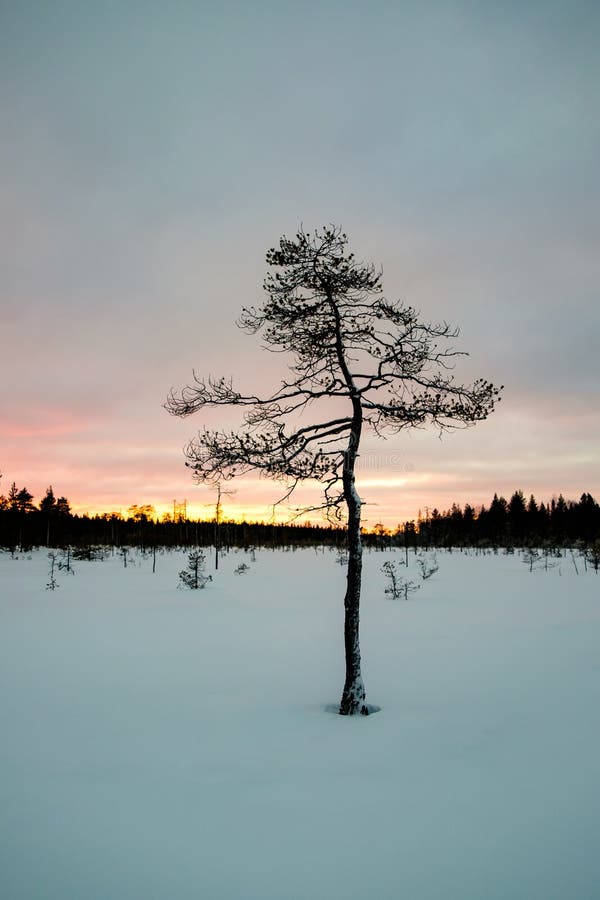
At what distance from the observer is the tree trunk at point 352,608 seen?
8.68m

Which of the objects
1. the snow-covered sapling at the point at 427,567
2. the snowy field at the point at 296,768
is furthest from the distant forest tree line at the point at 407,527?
the snowy field at the point at 296,768

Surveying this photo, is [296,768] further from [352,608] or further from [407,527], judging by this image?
[407,527]

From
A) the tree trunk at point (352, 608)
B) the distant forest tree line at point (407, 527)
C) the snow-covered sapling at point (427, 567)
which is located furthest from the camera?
the distant forest tree line at point (407, 527)

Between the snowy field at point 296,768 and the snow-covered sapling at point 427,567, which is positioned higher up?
the snowy field at point 296,768

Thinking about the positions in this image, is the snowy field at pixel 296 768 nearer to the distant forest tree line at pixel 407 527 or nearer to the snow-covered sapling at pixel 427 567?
the snow-covered sapling at pixel 427 567

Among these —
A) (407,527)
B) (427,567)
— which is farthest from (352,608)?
(407,527)

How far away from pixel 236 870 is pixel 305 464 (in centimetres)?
553

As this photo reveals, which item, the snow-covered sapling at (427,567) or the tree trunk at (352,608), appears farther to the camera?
the snow-covered sapling at (427,567)

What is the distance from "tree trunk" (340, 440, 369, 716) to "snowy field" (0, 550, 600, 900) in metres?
0.41

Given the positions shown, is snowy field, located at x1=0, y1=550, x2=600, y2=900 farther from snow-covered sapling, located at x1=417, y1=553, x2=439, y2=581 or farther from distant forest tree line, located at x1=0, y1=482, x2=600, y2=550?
distant forest tree line, located at x1=0, y1=482, x2=600, y2=550

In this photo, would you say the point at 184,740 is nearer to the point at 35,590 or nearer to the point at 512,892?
the point at 512,892

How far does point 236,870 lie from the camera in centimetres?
470

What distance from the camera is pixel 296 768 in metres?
6.82

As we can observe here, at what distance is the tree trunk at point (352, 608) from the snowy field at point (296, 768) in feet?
1.36
